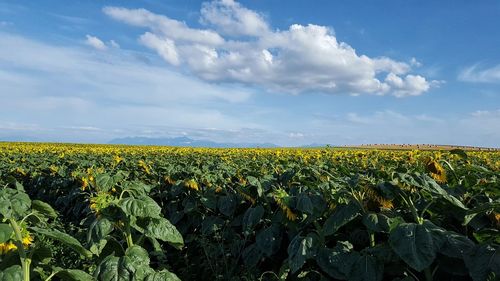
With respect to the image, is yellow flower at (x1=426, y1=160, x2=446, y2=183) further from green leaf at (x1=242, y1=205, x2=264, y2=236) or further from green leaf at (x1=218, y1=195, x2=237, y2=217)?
green leaf at (x1=218, y1=195, x2=237, y2=217)

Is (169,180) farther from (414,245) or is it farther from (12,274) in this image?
(414,245)

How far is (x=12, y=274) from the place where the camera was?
2434 mm

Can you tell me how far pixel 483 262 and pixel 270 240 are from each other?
6.47ft

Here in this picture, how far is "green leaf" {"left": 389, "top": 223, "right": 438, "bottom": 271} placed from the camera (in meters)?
2.59

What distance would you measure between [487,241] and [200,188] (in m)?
4.03

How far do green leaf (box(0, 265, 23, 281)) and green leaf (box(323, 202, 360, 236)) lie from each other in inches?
78.4

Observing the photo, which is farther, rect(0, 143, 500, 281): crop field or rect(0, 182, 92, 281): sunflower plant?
rect(0, 143, 500, 281): crop field

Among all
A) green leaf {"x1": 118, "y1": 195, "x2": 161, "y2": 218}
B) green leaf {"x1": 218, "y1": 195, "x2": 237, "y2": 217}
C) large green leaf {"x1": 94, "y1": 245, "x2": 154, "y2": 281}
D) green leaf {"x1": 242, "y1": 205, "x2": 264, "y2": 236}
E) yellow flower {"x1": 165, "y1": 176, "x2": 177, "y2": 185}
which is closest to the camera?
large green leaf {"x1": 94, "y1": 245, "x2": 154, "y2": 281}

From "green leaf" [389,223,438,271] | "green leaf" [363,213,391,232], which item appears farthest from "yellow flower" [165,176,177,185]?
"green leaf" [389,223,438,271]

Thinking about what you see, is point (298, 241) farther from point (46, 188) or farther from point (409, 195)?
point (46, 188)

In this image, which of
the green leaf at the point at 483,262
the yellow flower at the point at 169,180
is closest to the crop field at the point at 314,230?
the green leaf at the point at 483,262

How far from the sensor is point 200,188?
20.0 ft

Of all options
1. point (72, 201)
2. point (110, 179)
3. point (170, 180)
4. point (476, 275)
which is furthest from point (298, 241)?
point (72, 201)

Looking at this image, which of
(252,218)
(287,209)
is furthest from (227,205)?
(287,209)
